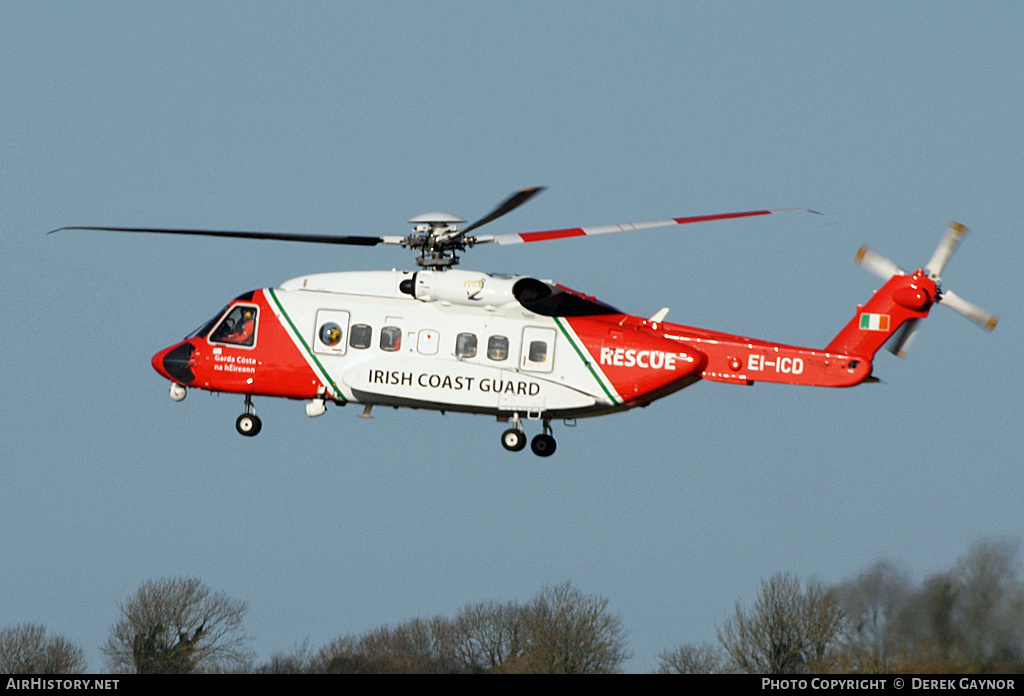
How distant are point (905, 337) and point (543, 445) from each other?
7.53m

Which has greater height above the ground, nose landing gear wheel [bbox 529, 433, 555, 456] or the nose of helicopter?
the nose of helicopter

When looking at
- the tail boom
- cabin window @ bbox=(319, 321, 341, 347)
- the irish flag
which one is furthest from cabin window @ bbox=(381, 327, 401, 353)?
the irish flag

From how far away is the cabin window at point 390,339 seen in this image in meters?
38.5

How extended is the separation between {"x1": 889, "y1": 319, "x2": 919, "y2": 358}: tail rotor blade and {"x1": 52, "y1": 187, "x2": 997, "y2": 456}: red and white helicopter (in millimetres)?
28

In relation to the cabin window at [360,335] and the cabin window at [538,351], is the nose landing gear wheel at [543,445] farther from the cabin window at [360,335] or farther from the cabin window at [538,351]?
the cabin window at [360,335]

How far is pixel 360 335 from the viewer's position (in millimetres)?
38750

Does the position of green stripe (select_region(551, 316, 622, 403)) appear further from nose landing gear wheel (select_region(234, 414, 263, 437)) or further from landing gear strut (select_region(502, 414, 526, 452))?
nose landing gear wheel (select_region(234, 414, 263, 437))

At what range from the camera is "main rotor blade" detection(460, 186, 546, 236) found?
3409 cm

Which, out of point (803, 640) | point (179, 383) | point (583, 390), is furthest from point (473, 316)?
point (803, 640)

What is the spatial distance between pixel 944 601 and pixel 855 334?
6.06m

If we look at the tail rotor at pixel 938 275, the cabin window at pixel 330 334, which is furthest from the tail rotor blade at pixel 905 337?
the cabin window at pixel 330 334

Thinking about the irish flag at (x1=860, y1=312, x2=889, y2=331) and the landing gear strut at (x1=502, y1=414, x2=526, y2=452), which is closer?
the irish flag at (x1=860, y1=312, x2=889, y2=331)
